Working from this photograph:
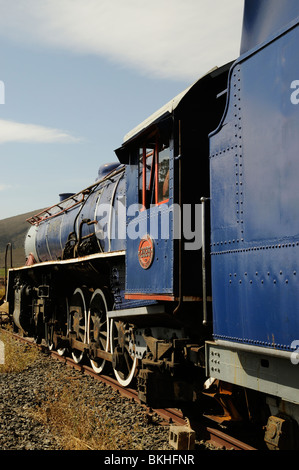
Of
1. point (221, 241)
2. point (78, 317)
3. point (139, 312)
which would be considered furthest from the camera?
point (78, 317)

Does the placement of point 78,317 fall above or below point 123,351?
above

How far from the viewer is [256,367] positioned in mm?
4184

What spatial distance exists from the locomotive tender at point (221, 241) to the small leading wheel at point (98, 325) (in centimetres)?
69

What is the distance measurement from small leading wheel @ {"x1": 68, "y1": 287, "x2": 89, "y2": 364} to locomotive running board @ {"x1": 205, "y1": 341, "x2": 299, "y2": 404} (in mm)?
6062


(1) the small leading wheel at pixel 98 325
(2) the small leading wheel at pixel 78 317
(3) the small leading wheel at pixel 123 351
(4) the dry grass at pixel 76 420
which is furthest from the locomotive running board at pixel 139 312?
(2) the small leading wheel at pixel 78 317

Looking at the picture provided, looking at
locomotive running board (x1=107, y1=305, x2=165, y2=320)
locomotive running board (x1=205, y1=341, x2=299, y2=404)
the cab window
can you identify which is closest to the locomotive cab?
the cab window

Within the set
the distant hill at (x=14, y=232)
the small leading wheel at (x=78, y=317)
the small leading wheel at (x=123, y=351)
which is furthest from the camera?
the distant hill at (x=14, y=232)

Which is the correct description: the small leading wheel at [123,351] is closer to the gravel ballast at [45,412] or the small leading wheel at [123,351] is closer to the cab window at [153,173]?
the gravel ballast at [45,412]

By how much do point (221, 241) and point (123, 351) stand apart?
3.93 m

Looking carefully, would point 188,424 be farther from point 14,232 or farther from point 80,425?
point 14,232

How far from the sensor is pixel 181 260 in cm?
532

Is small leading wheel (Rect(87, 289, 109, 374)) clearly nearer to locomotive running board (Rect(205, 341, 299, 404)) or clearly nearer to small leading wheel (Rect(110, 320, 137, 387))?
small leading wheel (Rect(110, 320, 137, 387))

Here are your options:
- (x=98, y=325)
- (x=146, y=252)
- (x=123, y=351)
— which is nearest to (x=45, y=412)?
(x=123, y=351)

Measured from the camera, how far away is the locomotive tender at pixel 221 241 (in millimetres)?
3791
